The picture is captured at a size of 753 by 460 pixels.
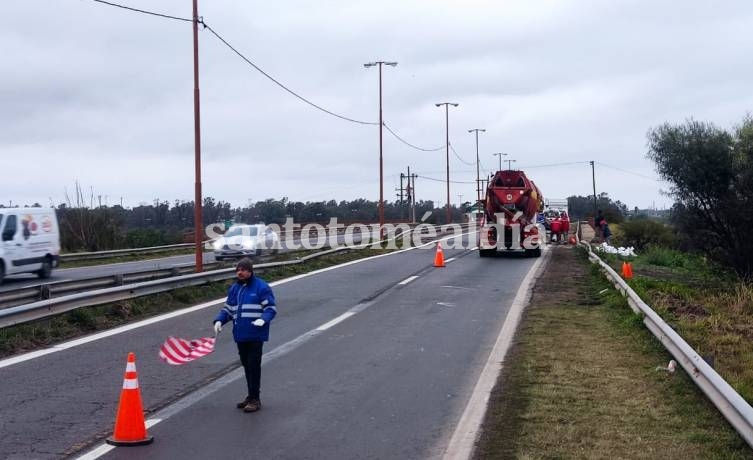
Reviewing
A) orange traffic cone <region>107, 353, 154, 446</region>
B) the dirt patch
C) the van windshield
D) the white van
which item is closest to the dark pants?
orange traffic cone <region>107, 353, 154, 446</region>

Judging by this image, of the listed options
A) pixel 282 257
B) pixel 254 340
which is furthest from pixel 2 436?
pixel 282 257

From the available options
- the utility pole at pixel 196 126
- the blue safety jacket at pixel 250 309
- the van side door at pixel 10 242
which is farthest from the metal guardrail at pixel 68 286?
the blue safety jacket at pixel 250 309

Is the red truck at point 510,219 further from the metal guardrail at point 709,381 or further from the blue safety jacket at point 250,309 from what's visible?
the blue safety jacket at point 250,309

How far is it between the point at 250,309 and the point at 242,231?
2635 centimetres

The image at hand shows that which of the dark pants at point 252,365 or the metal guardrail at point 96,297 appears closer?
the dark pants at point 252,365

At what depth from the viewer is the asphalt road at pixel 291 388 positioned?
715 cm

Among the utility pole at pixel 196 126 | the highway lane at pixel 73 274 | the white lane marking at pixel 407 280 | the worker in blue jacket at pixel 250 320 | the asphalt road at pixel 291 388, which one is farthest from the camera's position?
the highway lane at pixel 73 274

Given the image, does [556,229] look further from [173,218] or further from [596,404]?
[173,218]

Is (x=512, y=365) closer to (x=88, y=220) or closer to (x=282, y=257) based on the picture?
(x=282, y=257)

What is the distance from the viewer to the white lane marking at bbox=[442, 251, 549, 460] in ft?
22.9

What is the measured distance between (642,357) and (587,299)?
7.52 m

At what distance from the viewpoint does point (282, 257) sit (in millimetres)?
29219

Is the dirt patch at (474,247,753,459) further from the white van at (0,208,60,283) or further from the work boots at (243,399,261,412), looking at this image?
the white van at (0,208,60,283)

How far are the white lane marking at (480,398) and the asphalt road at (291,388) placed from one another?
0.12 m
